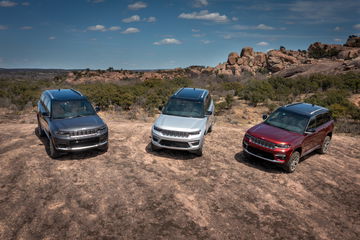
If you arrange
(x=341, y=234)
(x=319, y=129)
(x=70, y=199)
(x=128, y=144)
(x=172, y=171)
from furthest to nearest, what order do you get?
(x=128, y=144), (x=319, y=129), (x=172, y=171), (x=70, y=199), (x=341, y=234)

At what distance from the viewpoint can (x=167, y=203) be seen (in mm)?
5672

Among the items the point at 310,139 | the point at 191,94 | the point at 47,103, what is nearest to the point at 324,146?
the point at 310,139

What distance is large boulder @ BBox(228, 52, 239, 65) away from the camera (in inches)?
2314

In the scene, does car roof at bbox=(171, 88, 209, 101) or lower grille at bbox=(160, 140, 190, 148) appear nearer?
lower grille at bbox=(160, 140, 190, 148)

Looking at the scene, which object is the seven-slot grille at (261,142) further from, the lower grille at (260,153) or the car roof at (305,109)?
the car roof at (305,109)

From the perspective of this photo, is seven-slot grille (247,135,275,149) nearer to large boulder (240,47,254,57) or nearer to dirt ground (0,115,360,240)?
dirt ground (0,115,360,240)

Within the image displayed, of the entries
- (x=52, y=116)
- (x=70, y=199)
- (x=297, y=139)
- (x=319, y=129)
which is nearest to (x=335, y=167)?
(x=319, y=129)

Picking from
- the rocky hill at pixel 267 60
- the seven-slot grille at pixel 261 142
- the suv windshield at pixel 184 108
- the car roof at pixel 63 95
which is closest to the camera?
the seven-slot grille at pixel 261 142

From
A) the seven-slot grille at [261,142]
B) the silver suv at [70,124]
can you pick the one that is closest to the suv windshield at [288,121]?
the seven-slot grille at [261,142]

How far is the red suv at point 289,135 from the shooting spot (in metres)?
7.26

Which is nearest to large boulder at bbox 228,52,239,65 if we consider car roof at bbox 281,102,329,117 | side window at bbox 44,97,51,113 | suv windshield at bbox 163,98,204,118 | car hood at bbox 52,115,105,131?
car roof at bbox 281,102,329,117

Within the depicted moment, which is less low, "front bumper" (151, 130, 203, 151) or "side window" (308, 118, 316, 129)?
"side window" (308, 118, 316, 129)

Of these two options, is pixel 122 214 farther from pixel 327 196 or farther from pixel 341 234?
pixel 327 196

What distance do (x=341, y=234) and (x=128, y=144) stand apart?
6.96 metres
